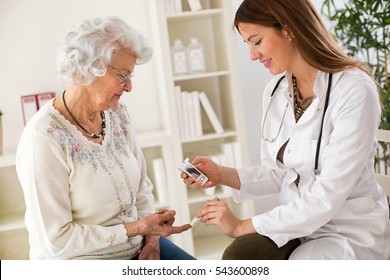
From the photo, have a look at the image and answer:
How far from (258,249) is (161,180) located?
1.34m

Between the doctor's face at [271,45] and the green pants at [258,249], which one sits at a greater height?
the doctor's face at [271,45]

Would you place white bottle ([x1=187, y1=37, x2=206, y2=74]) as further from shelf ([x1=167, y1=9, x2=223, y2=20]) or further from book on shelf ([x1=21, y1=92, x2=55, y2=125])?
book on shelf ([x1=21, y1=92, x2=55, y2=125])

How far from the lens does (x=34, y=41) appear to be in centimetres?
A: 291

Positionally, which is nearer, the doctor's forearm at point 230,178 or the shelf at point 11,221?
the doctor's forearm at point 230,178

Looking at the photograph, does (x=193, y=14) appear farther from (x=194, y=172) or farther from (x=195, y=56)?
(x=194, y=172)

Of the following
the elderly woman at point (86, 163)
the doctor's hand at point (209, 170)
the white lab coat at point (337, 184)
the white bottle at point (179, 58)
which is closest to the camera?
the white lab coat at point (337, 184)

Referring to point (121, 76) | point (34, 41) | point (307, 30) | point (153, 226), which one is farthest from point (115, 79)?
point (34, 41)

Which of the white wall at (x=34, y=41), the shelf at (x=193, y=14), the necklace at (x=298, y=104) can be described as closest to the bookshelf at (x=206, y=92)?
the shelf at (x=193, y=14)

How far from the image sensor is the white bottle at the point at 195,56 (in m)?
2.83

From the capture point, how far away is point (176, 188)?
2852 mm

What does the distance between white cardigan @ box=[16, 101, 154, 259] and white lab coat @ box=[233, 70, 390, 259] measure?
44cm

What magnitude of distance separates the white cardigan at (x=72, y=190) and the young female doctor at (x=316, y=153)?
0.29 m

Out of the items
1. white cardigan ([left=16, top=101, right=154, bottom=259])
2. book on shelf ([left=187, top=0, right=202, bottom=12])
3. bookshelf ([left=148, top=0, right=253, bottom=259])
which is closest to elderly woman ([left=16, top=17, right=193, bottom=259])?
white cardigan ([left=16, top=101, right=154, bottom=259])

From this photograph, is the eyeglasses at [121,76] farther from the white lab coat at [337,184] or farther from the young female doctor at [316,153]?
the white lab coat at [337,184]
